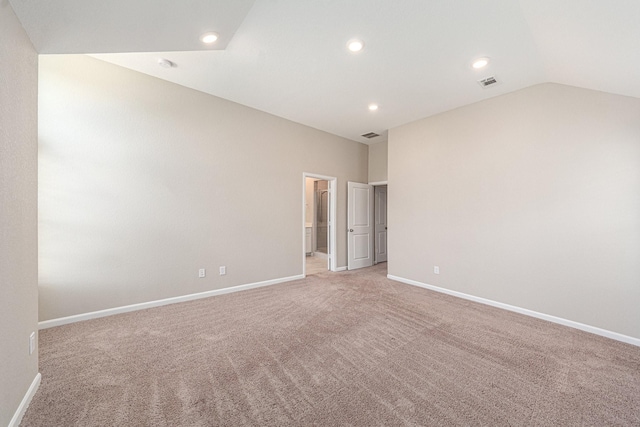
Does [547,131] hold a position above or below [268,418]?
above

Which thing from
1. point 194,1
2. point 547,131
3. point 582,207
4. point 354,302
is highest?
point 194,1

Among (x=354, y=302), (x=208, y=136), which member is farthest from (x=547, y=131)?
(x=208, y=136)

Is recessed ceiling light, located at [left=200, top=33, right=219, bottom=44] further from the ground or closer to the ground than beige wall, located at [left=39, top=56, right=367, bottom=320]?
further from the ground

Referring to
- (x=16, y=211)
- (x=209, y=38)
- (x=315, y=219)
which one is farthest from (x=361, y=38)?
(x=315, y=219)

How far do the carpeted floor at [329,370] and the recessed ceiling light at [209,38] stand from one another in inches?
107

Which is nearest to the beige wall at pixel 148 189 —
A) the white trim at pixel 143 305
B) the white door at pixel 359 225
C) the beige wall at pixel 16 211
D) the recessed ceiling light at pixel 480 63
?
the white trim at pixel 143 305

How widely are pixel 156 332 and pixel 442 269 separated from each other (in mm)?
3993

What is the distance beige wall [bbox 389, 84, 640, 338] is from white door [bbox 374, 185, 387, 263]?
6.02 ft

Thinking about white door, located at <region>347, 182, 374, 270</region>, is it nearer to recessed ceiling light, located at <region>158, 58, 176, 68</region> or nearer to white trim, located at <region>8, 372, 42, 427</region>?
recessed ceiling light, located at <region>158, 58, 176, 68</region>

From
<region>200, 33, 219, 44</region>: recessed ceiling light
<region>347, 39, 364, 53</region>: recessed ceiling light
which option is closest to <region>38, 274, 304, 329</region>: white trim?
<region>200, 33, 219, 44</region>: recessed ceiling light

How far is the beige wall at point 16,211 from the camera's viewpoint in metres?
1.37

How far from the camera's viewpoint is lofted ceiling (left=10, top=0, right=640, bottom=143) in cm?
168

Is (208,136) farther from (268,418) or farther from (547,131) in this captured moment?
(547,131)

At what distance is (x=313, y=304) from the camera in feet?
11.5
